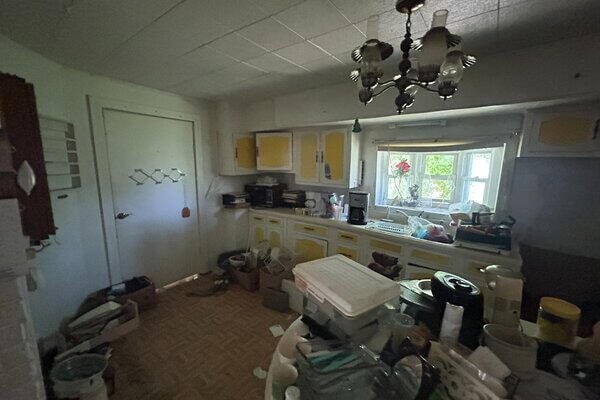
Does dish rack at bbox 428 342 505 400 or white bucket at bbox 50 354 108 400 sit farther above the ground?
dish rack at bbox 428 342 505 400

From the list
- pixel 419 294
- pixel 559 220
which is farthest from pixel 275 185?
pixel 559 220

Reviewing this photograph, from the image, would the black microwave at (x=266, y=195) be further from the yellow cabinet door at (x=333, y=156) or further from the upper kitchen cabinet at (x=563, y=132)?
the upper kitchen cabinet at (x=563, y=132)

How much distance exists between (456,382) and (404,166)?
8.37ft

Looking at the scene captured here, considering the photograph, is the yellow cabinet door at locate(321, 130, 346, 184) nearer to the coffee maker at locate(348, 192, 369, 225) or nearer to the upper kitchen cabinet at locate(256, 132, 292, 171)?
the coffee maker at locate(348, 192, 369, 225)

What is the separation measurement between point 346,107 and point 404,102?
142 centimetres

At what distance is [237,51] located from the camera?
175cm

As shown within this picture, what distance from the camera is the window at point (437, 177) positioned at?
2.37 m

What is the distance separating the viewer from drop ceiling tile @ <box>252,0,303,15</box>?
1197 millimetres

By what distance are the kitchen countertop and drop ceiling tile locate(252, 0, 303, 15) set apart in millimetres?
1975

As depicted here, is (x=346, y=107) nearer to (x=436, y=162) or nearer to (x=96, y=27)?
(x=436, y=162)

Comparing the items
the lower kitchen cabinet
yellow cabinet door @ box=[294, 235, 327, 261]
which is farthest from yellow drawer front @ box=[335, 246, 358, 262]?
yellow cabinet door @ box=[294, 235, 327, 261]

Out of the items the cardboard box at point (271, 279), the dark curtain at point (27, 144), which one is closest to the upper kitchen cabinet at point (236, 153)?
the cardboard box at point (271, 279)

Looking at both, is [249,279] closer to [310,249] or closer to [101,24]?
[310,249]

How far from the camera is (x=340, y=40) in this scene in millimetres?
1580
